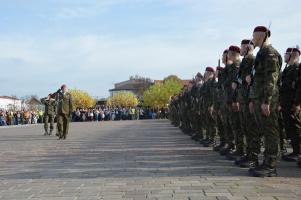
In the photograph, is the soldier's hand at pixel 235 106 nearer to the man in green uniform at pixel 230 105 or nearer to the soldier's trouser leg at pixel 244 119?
the man in green uniform at pixel 230 105

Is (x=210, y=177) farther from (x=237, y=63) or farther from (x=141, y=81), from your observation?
(x=141, y=81)

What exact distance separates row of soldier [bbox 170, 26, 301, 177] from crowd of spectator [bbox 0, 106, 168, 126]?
141 ft

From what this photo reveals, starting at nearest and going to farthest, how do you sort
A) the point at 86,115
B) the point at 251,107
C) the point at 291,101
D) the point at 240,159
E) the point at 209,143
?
1. the point at 251,107
2. the point at 240,159
3. the point at 291,101
4. the point at 209,143
5. the point at 86,115

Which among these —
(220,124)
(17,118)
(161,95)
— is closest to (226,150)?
(220,124)

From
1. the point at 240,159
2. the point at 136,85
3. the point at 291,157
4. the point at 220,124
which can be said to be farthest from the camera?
the point at 136,85

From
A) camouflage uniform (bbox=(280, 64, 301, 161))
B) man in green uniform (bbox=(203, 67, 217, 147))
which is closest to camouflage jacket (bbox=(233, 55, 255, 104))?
camouflage uniform (bbox=(280, 64, 301, 161))

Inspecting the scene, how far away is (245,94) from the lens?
30.1ft

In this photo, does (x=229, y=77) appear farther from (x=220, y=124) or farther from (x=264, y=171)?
(x=264, y=171)

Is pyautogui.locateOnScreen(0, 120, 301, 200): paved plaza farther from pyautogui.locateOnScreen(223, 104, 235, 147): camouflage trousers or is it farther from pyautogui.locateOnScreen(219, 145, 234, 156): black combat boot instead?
pyautogui.locateOnScreen(223, 104, 235, 147): camouflage trousers

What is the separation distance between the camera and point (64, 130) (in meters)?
19.7

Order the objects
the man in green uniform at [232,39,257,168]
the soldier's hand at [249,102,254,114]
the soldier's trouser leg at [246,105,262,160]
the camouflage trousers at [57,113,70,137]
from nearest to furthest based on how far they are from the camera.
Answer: the soldier's hand at [249,102,254,114] → the soldier's trouser leg at [246,105,262,160] → the man in green uniform at [232,39,257,168] → the camouflage trousers at [57,113,70,137]

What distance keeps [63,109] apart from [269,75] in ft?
41.2

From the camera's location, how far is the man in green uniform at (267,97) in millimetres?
7922

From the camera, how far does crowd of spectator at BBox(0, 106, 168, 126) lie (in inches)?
2131
